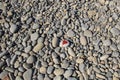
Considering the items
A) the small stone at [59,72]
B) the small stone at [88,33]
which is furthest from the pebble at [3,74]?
the small stone at [88,33]

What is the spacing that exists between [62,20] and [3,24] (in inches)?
22.8

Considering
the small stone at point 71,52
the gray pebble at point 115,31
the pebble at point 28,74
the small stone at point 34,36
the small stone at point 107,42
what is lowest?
the pebble at point 28,74

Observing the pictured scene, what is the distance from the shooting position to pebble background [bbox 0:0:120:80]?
2496mm

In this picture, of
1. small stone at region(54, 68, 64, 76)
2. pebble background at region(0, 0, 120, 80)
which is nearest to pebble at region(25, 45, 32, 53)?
pebble background at region(0, 0, 120, 80)

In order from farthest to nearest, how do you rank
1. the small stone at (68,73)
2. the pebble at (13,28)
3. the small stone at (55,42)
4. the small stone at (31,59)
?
the pebble at (13,28) → the small stone at (55,42) → the small stone at (31,59) → the small stone at (68,73)

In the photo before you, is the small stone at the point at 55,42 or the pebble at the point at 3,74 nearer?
the pebble at the point at 3,74

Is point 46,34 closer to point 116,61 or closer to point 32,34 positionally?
point 32,34

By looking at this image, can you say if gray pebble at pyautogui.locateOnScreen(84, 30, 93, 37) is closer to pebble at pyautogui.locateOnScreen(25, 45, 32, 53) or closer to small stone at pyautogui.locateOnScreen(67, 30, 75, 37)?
small stone at pyautogui.locateOnScreen(67, 30, 75, 37)

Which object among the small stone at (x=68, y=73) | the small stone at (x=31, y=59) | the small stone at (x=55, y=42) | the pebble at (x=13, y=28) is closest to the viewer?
the small stone at (x=68, y=73)

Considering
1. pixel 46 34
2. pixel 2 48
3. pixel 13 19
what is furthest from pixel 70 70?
pixel 13 19

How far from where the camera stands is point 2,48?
8.89ft

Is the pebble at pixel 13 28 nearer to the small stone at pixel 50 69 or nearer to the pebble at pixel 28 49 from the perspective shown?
the pebble at pixel 28 49

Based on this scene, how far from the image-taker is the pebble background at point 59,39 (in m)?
2.50

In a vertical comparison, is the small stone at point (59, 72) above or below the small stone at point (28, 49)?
below
